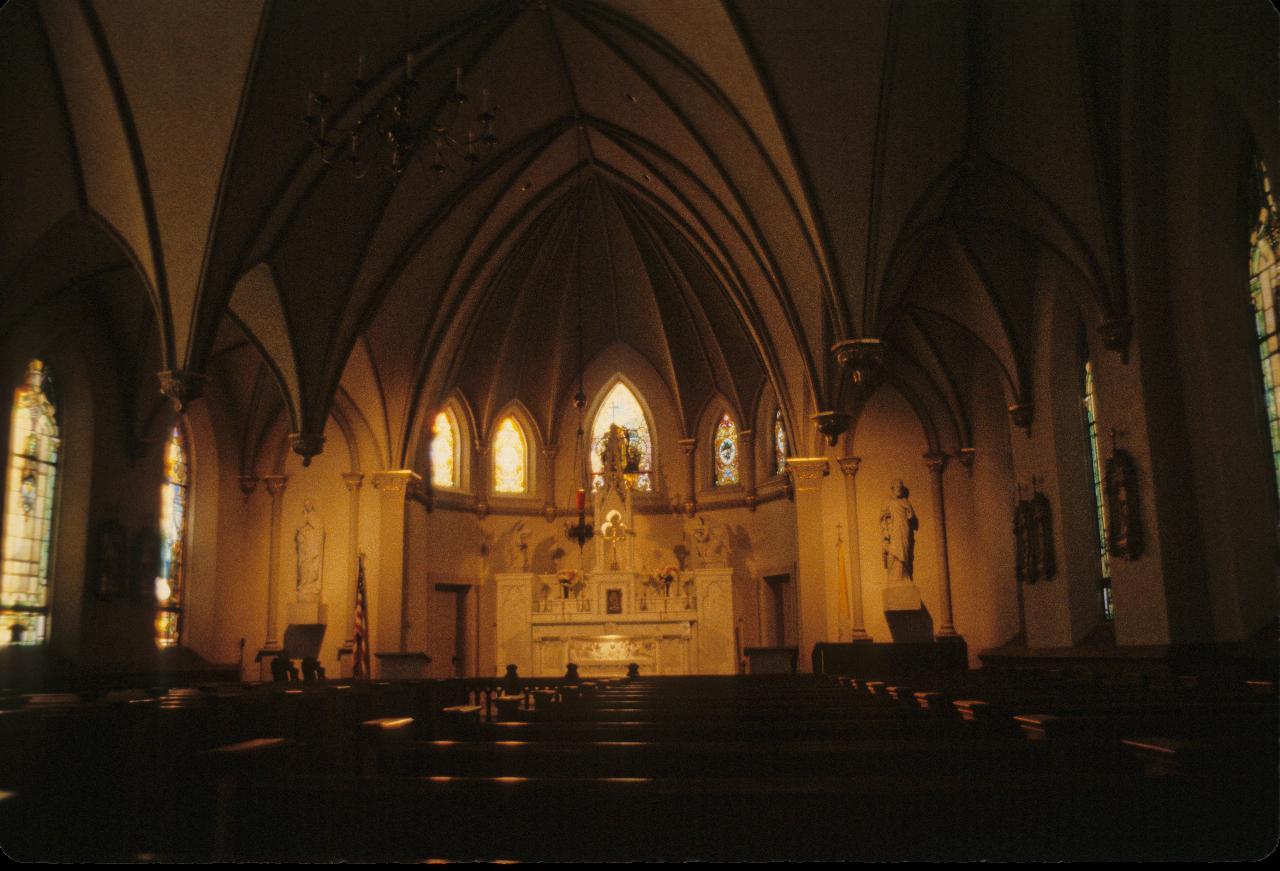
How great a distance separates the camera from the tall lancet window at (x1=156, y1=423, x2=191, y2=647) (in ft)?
72.3

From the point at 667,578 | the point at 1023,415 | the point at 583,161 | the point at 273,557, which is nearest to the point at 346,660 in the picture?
the point at 273,557

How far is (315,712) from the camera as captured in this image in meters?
10.8

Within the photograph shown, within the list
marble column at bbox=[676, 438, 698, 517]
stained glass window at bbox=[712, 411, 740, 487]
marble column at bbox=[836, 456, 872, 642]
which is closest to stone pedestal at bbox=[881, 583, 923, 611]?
marble column at bbox=[836, 456, 872, 642]

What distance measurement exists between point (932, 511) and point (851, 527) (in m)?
2.00

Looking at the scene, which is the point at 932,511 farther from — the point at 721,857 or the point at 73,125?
the point at 721,857

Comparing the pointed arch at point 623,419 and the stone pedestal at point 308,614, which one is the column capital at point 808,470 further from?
the stone pedestal at point 308,614

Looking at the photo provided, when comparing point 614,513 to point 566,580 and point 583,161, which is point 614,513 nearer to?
point 566,580

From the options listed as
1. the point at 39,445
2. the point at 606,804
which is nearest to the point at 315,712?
the point at 606,804

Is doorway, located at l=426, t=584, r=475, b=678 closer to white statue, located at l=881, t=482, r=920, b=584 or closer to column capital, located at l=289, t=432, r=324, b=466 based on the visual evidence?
column capital, located at l=289, t=432, r=324, b=466

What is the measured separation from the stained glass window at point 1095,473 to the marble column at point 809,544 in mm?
6396

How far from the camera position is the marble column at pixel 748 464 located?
27.1 meters

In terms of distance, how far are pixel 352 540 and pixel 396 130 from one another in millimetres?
14610

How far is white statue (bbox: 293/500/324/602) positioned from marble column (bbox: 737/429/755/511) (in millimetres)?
10660

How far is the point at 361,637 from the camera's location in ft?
73.6
